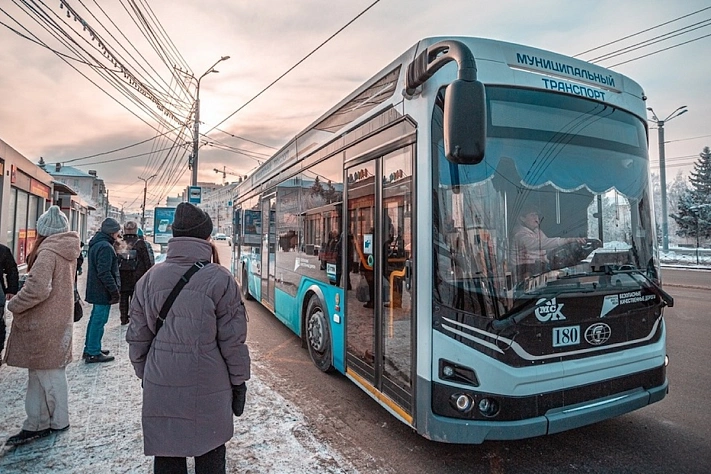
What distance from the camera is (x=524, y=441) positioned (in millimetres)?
3605

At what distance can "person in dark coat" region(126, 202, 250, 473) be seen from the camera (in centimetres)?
218

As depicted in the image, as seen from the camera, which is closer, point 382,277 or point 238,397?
point 238,397

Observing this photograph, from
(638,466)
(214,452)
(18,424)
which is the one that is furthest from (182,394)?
(638,466)

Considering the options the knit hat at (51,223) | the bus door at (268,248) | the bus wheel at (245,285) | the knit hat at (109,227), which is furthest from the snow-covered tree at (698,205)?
the knit hat at (51,223)

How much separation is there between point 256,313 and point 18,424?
5.71 metres

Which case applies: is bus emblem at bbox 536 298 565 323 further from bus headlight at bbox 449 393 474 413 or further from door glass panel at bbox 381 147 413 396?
door glass panel at bbox 381 147 413 396

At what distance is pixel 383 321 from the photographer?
3.71m

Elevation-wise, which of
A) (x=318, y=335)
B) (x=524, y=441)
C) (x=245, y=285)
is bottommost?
(x=524, y=441)

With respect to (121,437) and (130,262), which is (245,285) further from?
(121,437)

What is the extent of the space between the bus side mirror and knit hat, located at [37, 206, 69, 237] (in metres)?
3.45

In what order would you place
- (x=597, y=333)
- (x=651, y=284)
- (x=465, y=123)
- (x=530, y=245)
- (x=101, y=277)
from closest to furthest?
1. (x=465, y=123)
2. (x=530, y=245)
3. (x=597, y=333)
4. (x=651, y=284)
5. (x=101, y=277)

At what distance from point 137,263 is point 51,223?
4.40 meters

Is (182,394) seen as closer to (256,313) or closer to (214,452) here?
(214,452)

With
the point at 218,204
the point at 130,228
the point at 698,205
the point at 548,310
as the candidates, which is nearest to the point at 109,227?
the point at 130,228
